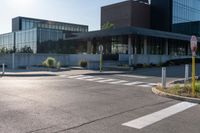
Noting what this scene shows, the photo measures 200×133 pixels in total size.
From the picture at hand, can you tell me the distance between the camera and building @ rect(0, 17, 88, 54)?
208 ft

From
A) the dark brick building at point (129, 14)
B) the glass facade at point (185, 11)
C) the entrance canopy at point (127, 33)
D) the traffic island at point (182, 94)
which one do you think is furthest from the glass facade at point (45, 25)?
the traffic island at point (182, 94)

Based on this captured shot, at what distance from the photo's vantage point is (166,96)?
11164 millimetres

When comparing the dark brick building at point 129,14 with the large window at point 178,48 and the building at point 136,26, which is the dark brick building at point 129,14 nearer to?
the building at point 136,26

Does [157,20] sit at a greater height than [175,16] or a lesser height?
lesser

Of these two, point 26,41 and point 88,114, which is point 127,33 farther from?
point 26,41

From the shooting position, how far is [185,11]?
64.9 m

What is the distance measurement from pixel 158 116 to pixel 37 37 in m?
59.7

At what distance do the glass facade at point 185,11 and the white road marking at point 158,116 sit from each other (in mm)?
55606

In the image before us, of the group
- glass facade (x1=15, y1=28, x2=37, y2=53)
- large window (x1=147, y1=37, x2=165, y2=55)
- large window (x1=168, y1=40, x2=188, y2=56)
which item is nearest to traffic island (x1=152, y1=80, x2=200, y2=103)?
large window (x1=147, y1=37, x2=165, y2=55)

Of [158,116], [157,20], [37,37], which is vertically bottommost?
[158,116]

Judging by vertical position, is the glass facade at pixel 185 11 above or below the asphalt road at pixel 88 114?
above

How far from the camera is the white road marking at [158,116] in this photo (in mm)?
6707

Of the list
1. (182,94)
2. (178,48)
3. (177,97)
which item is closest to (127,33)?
(178,48)

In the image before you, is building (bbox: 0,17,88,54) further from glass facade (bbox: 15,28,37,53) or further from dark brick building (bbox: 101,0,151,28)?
dark brick building (bbox: 101,0,151,28)
